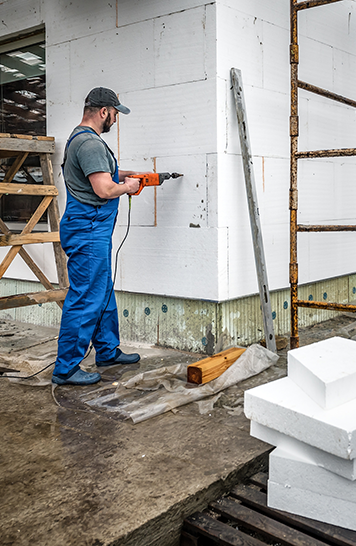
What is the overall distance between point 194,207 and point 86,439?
2.11 m

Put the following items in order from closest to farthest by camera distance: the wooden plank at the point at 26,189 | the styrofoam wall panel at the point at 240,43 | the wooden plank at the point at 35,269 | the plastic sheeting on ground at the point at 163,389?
the plastic sheeting on ground at the point at 163,389 < the styrofoam wall panel at the point at 240,43 < the wooden plank at the point at 26,189 < the wooden plank at the point at 35,269

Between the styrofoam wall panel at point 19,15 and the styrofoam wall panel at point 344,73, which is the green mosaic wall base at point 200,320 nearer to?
the styrofoam wall panel at point 344,73

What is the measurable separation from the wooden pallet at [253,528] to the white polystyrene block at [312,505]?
0.07 feet

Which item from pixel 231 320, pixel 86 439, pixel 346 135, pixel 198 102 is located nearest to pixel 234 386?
pixel 231 320

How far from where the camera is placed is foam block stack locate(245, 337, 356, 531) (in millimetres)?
2010

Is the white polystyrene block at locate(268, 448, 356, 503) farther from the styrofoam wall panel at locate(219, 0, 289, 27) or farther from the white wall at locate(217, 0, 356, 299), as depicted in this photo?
the styrofoam wall panel at locate(219, 0, 289, 27)

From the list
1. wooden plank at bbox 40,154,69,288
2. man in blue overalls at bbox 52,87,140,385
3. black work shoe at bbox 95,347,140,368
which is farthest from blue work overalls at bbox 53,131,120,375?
wooden plank at bbox 40,154,69,288

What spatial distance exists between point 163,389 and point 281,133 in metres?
2.50

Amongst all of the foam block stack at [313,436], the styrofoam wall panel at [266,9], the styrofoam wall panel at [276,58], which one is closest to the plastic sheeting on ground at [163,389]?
the foam block stack at [313,436]

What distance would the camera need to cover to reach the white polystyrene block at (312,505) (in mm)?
2057

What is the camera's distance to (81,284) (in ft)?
12.1

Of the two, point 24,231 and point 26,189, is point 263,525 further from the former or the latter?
point 26,189

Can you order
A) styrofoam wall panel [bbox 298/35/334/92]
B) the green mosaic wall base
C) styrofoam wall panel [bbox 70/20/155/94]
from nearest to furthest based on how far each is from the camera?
the green mosaic wall base
styrofoam wall panel [bbox 70/20/155/94]
styrofoam wall panel [bbox 298/35/334/92]

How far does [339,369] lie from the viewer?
2240 mm
